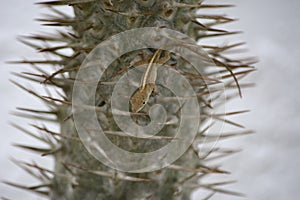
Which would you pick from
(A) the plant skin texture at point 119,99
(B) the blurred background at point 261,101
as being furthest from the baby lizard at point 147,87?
(B) the blurred background at point 261,101

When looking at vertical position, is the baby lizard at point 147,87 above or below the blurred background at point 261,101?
above

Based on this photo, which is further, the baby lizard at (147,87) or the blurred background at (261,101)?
the blurred background at (261,101)

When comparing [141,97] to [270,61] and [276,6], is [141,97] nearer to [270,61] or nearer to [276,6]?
[270,61]

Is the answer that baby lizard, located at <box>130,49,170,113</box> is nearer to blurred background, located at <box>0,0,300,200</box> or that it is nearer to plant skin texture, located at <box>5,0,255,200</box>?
plant skin texture, located at <box>5,0,255,200</box>

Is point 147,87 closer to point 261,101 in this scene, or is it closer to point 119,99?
point 119,99

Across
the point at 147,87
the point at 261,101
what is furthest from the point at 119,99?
the point at 261,101

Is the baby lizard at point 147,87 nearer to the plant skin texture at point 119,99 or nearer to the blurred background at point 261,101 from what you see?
the plant skin texture at point 119,99

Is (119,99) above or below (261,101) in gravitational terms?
above

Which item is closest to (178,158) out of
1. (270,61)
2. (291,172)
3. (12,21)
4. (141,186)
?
(141,186)

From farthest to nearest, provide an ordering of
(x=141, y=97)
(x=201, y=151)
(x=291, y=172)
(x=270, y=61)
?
(x=270, y=61) → (x=291, y=172) → (x=201, y=151) → (x=141, y=97)
